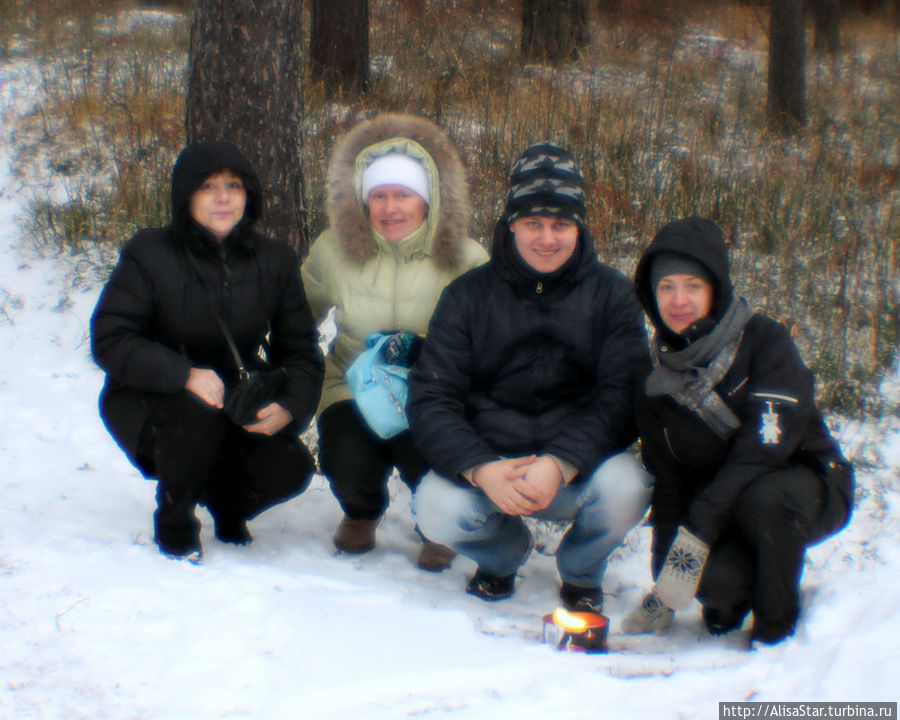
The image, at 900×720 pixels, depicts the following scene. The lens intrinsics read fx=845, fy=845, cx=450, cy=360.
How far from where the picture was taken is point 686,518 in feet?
8.09

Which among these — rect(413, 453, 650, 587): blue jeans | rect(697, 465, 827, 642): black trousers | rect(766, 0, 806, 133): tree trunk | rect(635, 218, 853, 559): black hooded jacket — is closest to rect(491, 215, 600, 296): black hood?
rect(635, 218, 853, 559): black hooded jacket

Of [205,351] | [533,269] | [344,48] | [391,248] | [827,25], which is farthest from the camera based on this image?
[827,25]

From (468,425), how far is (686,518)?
70 centimetres

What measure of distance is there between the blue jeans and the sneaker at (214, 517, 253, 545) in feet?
2.18

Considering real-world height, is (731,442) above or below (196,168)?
below

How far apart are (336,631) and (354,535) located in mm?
678

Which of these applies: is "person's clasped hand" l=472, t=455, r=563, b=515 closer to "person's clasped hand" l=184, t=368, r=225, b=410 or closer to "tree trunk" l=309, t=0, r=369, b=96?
"person's clasped hand" l=184, t=368, r=225, b=410

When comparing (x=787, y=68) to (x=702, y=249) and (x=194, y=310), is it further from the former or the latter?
(x=194, y=310)

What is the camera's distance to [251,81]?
365 cm

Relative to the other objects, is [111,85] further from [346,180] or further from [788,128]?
[788,128]

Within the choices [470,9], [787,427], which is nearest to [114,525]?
[787,427]

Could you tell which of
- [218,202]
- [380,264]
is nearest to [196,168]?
[218,202]

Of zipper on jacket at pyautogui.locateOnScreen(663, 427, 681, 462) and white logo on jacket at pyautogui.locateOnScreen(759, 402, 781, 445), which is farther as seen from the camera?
zipper on jacket at pyautogui.locateOnScreen(663, 427, 681, 462)

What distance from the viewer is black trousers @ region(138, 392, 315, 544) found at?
8.66ft
